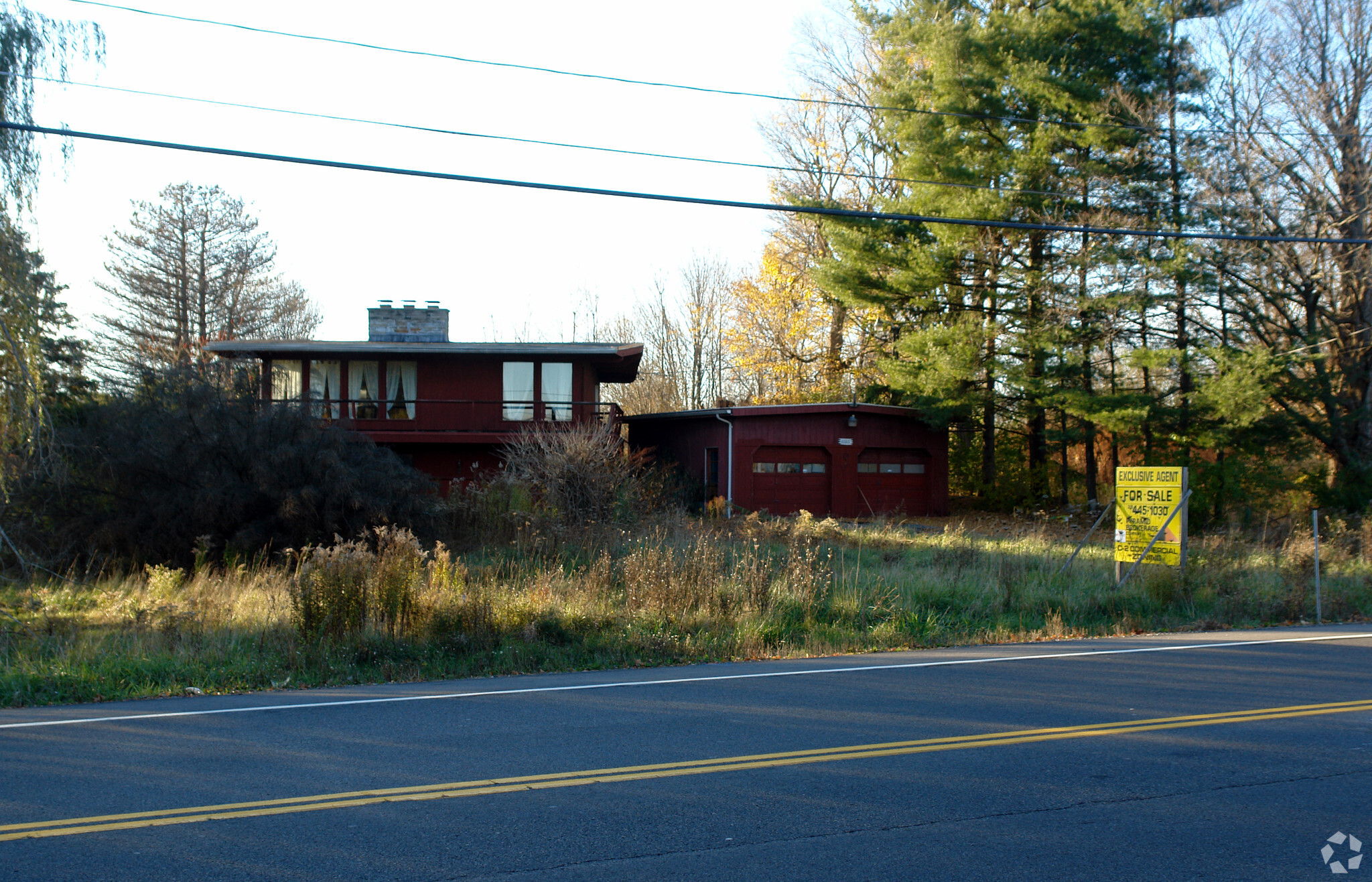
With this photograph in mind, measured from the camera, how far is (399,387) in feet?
96.9

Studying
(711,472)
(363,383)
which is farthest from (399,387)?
(711,472)

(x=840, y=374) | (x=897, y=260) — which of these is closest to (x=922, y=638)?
(x=897, y=260)

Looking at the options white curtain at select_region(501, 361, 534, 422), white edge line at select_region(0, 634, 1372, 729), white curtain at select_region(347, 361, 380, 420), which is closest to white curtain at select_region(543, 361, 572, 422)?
white curtain at select_region(501, 361, 534, 422)

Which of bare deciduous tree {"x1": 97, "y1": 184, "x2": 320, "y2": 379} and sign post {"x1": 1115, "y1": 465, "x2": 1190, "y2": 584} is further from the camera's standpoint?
bare deciduous tree {"x1": 97, "y1": 184, "x2": 320, "y2": 379}

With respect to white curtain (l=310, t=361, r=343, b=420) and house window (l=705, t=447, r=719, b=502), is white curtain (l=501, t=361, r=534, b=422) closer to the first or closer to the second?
white curtain (l=310, t=361, r=343, b=420)

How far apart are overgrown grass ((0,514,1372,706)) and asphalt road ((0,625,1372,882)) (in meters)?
1.09

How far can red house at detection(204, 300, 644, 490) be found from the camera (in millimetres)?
28641

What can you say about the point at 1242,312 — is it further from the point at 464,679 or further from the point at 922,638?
the point at 464,679

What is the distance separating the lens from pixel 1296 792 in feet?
18.3

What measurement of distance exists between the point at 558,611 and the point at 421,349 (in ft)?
62.1

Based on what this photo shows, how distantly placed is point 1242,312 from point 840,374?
642 inches

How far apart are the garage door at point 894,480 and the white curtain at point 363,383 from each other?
1579cm

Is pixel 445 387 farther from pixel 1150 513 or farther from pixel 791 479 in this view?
pixel 1150 513

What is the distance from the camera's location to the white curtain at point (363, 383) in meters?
29.4
